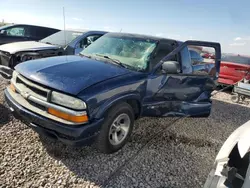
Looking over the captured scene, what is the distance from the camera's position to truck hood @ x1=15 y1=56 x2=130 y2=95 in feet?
8.75

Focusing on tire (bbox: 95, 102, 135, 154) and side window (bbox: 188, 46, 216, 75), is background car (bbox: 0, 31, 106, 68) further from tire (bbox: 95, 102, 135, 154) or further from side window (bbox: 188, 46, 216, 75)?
tire (bbox: 95, 102, 135, 154)

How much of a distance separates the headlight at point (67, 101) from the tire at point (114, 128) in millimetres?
451

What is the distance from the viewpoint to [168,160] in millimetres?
3225

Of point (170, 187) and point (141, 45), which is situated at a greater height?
point (141, 45)

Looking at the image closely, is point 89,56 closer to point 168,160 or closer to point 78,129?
point 78,129

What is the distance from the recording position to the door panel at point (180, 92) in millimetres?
3592

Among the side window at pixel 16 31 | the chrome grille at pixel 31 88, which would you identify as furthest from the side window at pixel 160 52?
the side window at pixel 16 31

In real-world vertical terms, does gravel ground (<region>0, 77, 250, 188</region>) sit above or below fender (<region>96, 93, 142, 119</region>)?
below

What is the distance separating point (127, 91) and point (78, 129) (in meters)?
0.91

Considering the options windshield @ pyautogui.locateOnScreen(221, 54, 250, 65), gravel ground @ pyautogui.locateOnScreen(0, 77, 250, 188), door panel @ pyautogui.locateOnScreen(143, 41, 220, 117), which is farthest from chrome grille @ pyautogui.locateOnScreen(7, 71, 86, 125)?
windshield @ pyautogui.locateOnScreen(221, 54, 250, 65)

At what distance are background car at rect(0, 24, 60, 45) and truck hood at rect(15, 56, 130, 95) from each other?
6.30 meters

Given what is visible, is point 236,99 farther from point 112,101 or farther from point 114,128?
point 112,101

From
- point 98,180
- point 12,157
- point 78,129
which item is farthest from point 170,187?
point 12,157

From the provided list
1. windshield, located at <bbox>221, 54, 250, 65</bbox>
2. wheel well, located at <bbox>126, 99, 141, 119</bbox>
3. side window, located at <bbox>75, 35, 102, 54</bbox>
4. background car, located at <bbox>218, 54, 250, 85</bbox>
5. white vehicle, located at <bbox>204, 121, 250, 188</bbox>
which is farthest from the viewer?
windshield, located at <bbox>221, 54, 250, 65</bbox>
